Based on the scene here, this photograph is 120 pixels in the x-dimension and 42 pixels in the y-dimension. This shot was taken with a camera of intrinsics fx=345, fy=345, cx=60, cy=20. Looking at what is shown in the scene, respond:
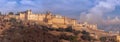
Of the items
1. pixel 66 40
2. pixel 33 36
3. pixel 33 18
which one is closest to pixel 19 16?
pixel 33 18

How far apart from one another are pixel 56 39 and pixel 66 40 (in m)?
3.35

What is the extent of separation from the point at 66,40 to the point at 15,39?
10.1 m

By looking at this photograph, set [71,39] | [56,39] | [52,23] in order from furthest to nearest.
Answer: [52,23]
[71,39]
[56,39]

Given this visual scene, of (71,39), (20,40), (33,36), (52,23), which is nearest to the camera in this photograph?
(20,40)

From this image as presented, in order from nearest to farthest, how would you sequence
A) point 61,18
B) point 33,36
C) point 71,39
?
point 33,36 < point 71,39 < point 61,18

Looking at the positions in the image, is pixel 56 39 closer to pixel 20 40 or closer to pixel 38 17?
pixel 20 40

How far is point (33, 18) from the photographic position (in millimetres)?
62219

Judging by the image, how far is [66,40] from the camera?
41156mm

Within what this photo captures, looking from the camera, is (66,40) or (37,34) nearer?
(37,34)

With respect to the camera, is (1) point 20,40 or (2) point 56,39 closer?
(1) point 20,40

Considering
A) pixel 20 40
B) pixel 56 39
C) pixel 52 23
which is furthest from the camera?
pixel 52 23

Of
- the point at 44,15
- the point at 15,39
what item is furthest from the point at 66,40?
the point at 44,15

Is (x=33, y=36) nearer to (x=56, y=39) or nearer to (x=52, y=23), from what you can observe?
(x=56, y=39)

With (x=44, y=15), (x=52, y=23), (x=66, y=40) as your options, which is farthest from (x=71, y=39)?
(x=44, y=15)
